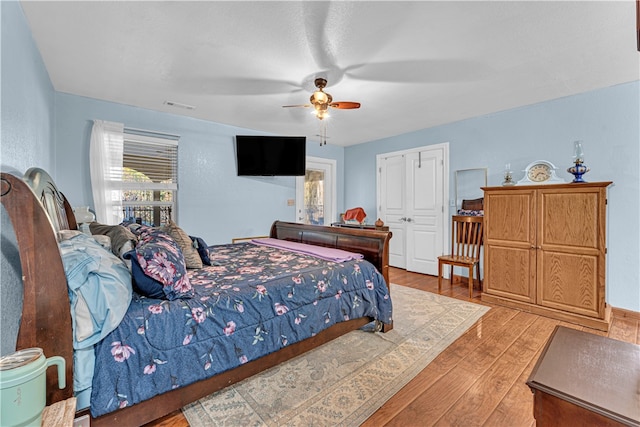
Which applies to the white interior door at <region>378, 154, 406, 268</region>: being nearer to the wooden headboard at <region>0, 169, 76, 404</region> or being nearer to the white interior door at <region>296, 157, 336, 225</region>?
the white interior door at <region>296, 157, 336, 225</region>

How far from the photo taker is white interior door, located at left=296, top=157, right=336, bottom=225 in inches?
217

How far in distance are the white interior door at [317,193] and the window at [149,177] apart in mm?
2212

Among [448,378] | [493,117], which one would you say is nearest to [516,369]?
[448,378]

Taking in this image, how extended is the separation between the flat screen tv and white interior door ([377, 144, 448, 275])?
171 cm

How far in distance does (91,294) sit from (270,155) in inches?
144

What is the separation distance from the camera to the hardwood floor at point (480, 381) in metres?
1.59

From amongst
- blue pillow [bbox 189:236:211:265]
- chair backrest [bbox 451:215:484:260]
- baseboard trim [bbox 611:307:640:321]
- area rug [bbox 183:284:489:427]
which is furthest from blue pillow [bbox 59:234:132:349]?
baseboard trim [bbox 611:307:640:321]

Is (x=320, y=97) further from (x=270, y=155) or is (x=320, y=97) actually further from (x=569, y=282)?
(x=569, y=282)

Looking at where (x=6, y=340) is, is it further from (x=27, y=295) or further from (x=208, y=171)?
(x=208, y=171)

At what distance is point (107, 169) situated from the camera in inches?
133

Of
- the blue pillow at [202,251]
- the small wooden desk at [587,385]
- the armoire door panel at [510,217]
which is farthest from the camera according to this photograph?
the armoire door panel at [510,217]

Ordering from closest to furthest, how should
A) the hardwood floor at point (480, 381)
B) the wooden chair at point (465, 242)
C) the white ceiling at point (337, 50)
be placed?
1. the hardwood floor at point (480, 381)
2. the white ceiling at point (337, 50)
3. the wooden chair at point (465, 242)

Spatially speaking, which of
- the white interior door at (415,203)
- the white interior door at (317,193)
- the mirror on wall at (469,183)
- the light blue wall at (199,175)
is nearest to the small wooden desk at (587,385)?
the mirror on wall at (469,183)

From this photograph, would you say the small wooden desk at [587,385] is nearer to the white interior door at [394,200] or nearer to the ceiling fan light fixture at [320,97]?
the ceiling fan light fixture at [320,97]
